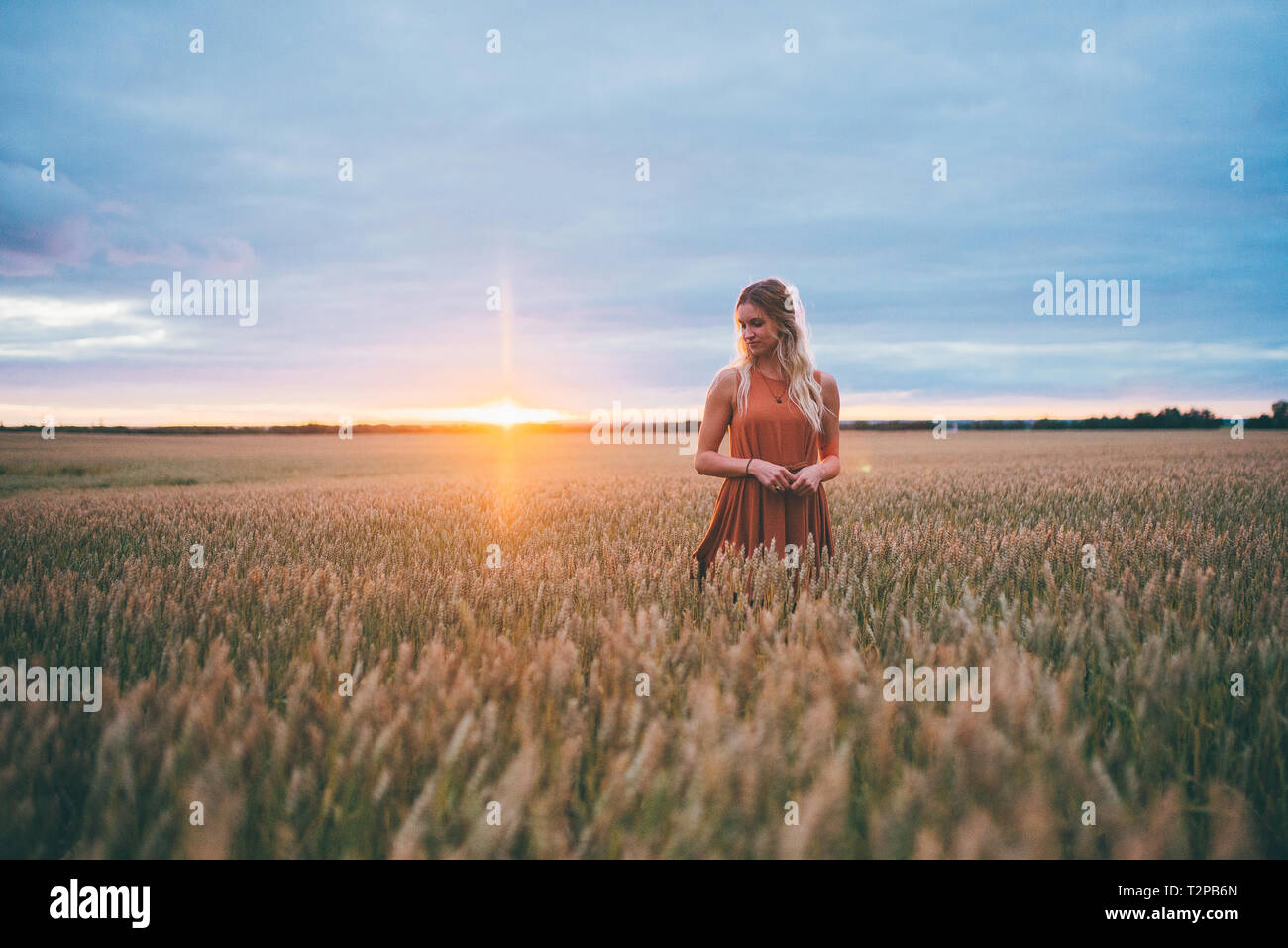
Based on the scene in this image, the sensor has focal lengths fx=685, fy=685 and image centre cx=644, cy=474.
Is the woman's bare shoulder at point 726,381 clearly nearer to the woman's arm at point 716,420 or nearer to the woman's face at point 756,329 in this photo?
the woman's arm at point 716,420

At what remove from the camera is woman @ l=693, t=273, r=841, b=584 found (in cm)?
418

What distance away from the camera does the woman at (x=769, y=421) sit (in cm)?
418

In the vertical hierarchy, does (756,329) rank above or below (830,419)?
above

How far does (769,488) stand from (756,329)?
3.17ft

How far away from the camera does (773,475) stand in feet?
12.7

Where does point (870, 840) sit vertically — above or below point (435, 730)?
below

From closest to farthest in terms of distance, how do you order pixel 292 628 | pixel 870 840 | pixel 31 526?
1. pixel 870 840
2. pixel 292 628
3. pixel 31 526

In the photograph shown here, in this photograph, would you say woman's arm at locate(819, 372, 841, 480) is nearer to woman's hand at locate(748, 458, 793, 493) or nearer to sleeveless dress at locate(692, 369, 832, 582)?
sleeveless dress at locate(692, 369, 832, 582)

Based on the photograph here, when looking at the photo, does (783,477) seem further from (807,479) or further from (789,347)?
(789,347)

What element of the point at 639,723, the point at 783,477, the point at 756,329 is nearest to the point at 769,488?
the point at 783,477

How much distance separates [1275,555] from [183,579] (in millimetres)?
6874

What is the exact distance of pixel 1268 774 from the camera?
1.82 metres
